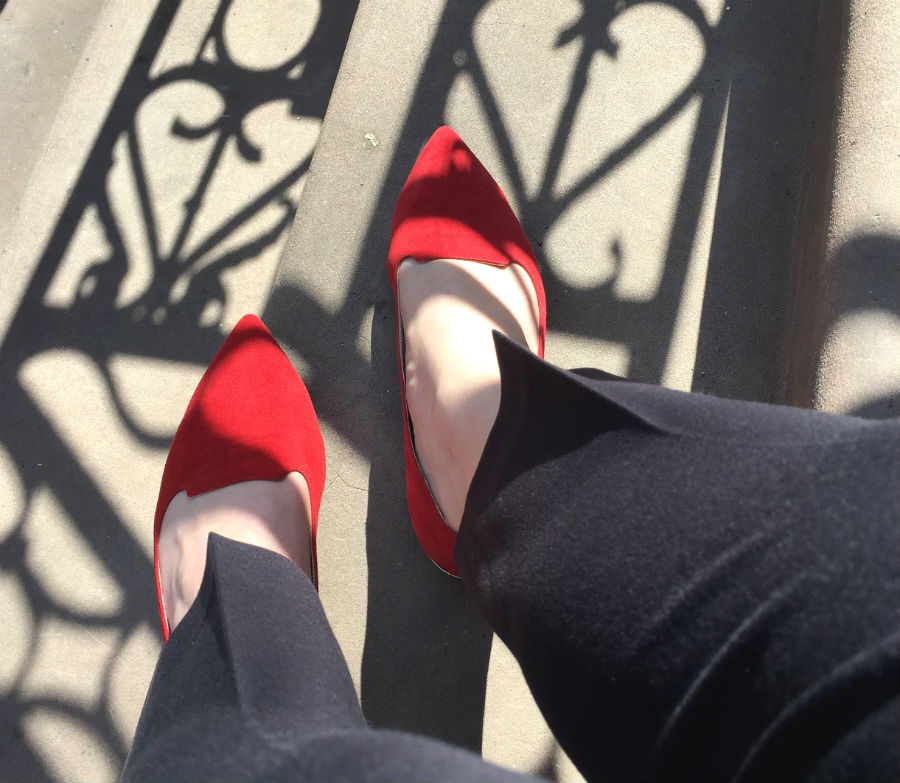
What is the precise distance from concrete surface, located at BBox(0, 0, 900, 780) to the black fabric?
37cm

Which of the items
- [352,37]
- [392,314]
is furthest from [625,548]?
[352,37]

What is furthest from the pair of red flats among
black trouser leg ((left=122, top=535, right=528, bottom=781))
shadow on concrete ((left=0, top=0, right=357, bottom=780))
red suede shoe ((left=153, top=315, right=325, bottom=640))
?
black trouser leg ((left=122, top=535, right=528, bottom=781))

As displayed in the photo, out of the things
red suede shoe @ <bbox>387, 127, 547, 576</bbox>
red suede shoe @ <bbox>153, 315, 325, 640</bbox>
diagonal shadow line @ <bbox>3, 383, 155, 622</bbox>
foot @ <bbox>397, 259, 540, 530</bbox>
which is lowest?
diagonal shadow line @ <bbox>3, 383, 155, 622</bbox>

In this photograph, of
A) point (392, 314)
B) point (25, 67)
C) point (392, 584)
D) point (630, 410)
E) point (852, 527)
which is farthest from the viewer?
point (25, 67)

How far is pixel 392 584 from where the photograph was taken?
100 centimetres

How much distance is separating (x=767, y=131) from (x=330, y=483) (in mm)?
916

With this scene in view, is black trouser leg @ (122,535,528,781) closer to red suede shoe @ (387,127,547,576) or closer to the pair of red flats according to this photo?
the pair of red flats

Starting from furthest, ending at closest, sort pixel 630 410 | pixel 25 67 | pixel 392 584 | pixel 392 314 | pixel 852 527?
Answer: 1. pixel 25 67
2. pixel 392 314
3. pixel 392 584
4. pixel 630 410
5. pixel 852 527

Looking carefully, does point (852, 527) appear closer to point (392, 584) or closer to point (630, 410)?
point (630, 410)

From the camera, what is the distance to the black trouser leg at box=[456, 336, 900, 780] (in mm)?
440

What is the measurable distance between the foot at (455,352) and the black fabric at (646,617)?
20 cm

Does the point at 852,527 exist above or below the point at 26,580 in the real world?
above

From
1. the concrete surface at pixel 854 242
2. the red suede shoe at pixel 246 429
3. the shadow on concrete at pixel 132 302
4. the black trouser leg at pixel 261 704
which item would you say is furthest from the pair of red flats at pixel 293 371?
the concrete surface at pixel 854 242

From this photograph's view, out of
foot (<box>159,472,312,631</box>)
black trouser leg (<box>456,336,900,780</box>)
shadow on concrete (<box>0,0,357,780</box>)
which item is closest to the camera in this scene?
black trouser leg (<box>456,336,900,780</box>)
